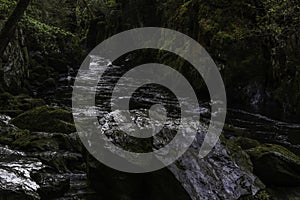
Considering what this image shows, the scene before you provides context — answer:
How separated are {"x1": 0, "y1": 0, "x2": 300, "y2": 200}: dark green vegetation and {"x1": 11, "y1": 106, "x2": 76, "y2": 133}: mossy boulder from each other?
0.08ft

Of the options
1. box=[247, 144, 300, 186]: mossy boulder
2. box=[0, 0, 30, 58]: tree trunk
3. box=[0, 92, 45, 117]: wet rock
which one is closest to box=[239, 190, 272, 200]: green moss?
box=[247, 144, 300, 186]: mossy boulder

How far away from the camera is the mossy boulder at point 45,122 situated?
8.07 m

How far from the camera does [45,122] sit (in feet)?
26.9

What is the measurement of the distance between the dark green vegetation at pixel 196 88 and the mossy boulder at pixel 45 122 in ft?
0.08

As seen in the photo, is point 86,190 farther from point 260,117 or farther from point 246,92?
point 246,92

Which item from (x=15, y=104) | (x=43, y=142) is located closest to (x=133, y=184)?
(x=43, y=142)

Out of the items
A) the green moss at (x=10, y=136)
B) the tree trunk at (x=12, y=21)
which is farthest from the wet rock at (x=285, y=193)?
the green moss at (x=10, y=136)

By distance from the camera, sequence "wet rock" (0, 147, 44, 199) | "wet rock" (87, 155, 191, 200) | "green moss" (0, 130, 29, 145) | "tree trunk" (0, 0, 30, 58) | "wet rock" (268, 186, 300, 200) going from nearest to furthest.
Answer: "tree trunk" (0, 0, 30, 58)
"wet rock" (0, 147, 44, 199)
"wet rock" (87, 155, 191, 200)
"wet rock" (268, 186, 300, 200)
"green moss" (0, 130, 29, 145)

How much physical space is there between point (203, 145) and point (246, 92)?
9.76 meters

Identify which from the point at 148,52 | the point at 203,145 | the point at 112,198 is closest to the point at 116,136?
the point at 112,198

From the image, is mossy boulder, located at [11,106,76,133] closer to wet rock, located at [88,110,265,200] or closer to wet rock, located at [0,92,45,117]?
wet rock, located at [0,92,45,117]

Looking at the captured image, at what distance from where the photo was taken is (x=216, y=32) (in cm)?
1581

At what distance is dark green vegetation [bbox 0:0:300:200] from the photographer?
A: 15.1ft

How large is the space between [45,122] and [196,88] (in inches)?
356
